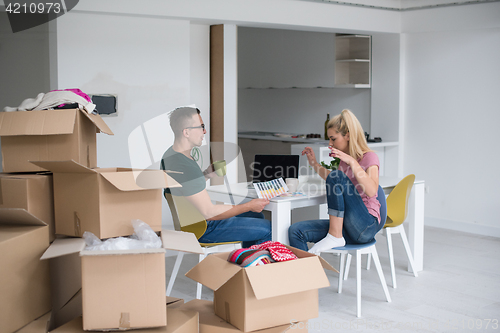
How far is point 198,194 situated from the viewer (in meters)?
2.67

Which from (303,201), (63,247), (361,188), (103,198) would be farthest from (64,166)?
(361,188)

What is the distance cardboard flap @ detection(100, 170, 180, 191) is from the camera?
1.80 metres

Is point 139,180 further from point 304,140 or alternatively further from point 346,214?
point 304,140

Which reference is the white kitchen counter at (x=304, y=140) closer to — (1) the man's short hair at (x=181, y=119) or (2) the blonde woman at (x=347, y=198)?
(2) the blonde woman at (x=347, y=198)

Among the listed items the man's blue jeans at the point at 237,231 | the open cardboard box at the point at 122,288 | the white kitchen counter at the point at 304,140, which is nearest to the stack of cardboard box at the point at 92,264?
the open cardboard box at the point at 122,288

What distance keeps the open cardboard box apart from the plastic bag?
9cm

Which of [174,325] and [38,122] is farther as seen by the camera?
[38,122]

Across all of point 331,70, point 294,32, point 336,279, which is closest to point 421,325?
point 336,279

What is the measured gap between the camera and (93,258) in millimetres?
1646

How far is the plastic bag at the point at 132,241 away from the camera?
176cm

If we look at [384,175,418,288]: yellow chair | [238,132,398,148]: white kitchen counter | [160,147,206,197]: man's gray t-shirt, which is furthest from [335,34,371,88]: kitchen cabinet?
[160,147,206,197]: man's gray t-shirt

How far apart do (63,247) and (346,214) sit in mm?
1664

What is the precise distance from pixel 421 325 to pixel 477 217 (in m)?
A: 2.72

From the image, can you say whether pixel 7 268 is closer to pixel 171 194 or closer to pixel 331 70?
pixel 171 194
